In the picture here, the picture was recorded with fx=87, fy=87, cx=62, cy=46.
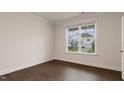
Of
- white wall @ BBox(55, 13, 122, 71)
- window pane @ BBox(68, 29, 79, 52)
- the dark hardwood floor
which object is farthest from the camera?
window pane @ BBox(68, 29, 79, 52)

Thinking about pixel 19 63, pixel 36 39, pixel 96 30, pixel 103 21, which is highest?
pixel 103 21

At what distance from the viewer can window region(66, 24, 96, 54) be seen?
4105 mm

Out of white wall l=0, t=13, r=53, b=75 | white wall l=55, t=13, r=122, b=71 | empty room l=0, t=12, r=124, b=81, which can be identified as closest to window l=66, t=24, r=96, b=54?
empty room l=0, t=12, r=124, b=81

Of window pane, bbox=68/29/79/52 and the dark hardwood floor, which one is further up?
window pane, bbox=68/29/79/52

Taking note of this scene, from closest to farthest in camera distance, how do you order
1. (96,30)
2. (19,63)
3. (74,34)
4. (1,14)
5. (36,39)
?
(1,14), (19,63), (96,30), (36,39), (74,34)

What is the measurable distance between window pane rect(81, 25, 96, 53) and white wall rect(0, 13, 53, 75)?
6.37 feet

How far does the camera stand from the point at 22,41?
11.6ft

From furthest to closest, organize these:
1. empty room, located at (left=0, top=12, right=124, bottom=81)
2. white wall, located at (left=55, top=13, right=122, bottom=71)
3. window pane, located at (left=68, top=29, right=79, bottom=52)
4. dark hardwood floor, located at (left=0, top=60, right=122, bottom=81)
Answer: window pane, located at (left=68, top=29, right=79, bottom=52) → white wall, located at (left=55, top=13, right=122, bottom=71) → empty room, located at (left=0, top=12, right=124, bottom=81) → dark hardwood floor, located at (left=0, top=60, right=122, bottom=81)

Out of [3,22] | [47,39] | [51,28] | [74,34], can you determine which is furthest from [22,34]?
[74,34]

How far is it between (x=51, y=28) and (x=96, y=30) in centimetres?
254

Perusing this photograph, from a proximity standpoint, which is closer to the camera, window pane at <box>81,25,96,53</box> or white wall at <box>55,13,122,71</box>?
white wall at <box>55,13,122,71</box>

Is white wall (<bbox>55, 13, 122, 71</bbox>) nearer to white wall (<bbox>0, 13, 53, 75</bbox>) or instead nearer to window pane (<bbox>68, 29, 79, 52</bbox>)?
window pane (<bbox>68, 29, 79, 52</bbox>)

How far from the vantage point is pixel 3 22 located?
2926mm
